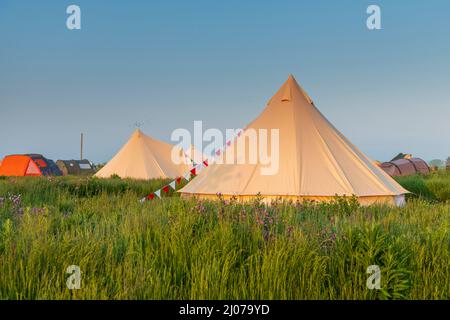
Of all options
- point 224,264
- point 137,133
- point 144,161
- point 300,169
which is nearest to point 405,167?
point 144,161

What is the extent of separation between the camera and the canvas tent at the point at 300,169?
13820 millimetres

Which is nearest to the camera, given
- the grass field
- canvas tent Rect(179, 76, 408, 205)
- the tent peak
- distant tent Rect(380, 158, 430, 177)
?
the grass field

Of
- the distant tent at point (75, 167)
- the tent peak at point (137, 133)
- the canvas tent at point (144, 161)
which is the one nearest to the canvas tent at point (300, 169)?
the canvas tent at point (144, 161)

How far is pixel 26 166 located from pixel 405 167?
31.5 m

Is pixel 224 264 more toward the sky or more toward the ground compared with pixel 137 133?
more toward the ground

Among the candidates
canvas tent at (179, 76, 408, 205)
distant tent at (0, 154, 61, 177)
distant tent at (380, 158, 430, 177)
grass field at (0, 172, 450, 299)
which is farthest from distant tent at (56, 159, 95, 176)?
grass field at (0, 172, 450, 299)

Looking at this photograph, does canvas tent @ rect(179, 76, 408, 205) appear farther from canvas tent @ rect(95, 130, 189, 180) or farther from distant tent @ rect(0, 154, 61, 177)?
distant tent @ rect(0, 154, 61, 177)

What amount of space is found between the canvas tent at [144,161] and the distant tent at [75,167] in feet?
47.7

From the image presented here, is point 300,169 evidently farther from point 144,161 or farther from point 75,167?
point 75,167

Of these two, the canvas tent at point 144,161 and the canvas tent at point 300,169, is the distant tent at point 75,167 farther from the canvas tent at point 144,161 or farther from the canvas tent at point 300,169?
the canvas tent at point 300,169

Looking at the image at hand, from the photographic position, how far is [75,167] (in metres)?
49.7

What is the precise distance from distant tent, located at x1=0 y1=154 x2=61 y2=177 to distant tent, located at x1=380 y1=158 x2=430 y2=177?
2780cm

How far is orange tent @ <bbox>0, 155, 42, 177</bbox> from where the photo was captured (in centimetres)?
4294
